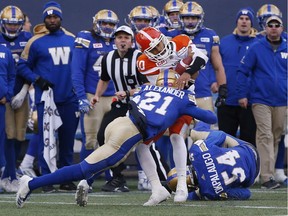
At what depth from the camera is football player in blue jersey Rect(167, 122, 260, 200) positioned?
9.62 meters

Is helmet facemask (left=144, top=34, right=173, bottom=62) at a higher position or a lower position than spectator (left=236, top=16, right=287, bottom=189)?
higher

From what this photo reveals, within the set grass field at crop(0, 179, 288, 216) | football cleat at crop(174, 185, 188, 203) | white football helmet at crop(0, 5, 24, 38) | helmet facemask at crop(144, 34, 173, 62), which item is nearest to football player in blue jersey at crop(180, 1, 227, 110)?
grass field at crop(0, 179, 288, 216)

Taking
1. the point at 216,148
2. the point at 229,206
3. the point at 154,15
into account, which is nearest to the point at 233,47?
the point at 154,15

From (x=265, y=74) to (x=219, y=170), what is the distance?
3.08 m

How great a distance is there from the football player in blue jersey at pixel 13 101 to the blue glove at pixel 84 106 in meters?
0.82

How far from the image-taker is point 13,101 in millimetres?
12086

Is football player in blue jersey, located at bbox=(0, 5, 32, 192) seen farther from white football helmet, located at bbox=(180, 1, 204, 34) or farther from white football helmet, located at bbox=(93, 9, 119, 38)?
white football helmet, located at bbox=(180, 1, 204, 34)

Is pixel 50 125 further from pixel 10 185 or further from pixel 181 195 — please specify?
pixel 181 195

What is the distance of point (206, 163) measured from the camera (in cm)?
963

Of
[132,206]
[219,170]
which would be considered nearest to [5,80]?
[219,170]

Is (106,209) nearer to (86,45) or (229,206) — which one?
(229,206)

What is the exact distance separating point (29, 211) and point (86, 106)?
3.34 meters

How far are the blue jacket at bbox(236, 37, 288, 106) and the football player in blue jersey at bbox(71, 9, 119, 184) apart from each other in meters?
1.52

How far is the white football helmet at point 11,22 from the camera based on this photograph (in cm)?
1211
